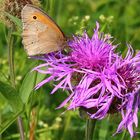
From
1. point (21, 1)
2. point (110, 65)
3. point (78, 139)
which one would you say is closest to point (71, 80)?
point (110, 65)

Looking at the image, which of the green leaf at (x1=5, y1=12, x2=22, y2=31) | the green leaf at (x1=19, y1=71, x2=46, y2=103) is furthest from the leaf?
the green leaf at (x1=5, y1=12, x2=22, y2=31)

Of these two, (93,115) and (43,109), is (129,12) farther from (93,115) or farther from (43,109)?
(93,115)

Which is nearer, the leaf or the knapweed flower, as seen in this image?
the knapweed flower

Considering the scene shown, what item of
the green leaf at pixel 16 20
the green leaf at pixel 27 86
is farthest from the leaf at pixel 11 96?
the green leaf at pixel 16 20

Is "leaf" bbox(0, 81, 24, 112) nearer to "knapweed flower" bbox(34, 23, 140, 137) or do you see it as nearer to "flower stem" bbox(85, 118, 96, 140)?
"knapweed flower" bbox(34, 23, 140, 137)

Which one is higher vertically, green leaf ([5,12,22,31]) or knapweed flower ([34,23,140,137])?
green leaf ([5,12,22,31])

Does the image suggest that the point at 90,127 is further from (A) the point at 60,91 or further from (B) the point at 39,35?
(A) the point at 60,91
